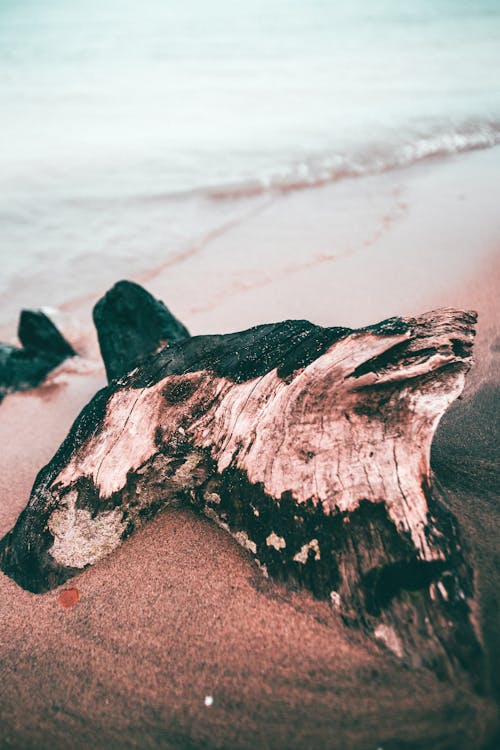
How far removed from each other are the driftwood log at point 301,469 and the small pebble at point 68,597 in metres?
0.06

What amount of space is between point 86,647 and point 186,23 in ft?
140

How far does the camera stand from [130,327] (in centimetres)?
357

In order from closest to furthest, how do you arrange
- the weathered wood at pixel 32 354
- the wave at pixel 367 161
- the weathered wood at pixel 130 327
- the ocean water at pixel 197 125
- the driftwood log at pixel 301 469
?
the driftwood log at pixel 301 469 → the weathered wood at pixel 130 327 → the weathered wood at pixel 32 354 → the ocean water at pixel 197 125 → the wave at pixel 367 161

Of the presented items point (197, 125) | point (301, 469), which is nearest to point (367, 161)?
point (197, 125)

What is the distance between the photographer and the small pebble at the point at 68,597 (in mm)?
2182

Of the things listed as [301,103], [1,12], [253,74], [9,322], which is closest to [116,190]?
[9,322]

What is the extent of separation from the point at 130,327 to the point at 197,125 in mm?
12497

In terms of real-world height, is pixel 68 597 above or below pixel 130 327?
below

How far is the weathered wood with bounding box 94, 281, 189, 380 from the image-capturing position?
3.49 m

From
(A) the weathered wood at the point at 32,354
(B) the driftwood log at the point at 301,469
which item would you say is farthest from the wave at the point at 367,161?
(B) the driftwood log at the point at 301,469

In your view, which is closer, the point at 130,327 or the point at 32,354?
the point at 130,327

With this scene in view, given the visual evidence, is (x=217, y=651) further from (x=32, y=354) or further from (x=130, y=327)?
(x=32, y=354)

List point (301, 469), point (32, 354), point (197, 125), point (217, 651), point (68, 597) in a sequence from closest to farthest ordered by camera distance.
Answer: point (217, 651), point (301, 469), point (68, 597), point (32, 354), point (197, 125)

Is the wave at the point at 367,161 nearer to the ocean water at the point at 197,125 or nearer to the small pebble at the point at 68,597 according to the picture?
the ocean water at the point at 197,125
